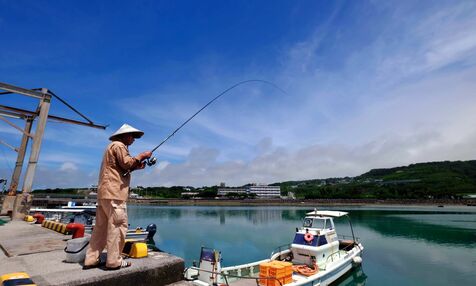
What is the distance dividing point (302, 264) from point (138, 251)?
1386 centimetres

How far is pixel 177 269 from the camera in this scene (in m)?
3.88

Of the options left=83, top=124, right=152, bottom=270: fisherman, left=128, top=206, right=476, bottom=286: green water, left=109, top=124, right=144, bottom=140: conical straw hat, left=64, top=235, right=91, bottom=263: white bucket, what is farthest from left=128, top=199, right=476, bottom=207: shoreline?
left=83, top=124, right=152, bottom=270: fisherman

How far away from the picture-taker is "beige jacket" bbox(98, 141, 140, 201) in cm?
368

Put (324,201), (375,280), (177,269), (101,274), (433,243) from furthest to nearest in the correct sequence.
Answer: (324,201) < (433,243) < (375,280) < (177,269) < (101,274)

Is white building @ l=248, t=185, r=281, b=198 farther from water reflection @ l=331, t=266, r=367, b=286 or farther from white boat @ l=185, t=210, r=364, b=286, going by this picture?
white boat @ l=185, t=210, r=364, b=286

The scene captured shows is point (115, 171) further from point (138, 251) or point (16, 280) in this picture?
point (16, 280)

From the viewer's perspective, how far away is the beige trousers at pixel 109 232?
11.4ft

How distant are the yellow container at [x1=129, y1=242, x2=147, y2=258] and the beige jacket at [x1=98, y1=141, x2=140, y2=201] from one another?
94cm

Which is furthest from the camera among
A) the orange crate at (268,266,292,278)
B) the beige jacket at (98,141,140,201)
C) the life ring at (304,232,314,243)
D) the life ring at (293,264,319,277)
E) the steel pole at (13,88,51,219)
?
the life ring at (304,232,314,243)

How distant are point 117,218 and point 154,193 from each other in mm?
184031

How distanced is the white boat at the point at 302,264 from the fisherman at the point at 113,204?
8.60m

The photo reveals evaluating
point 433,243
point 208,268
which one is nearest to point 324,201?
point 433,243

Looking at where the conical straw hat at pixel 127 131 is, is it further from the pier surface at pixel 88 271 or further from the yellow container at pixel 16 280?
the yellow container at pixel 16 280

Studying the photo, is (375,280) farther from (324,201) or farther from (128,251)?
(324,201)
